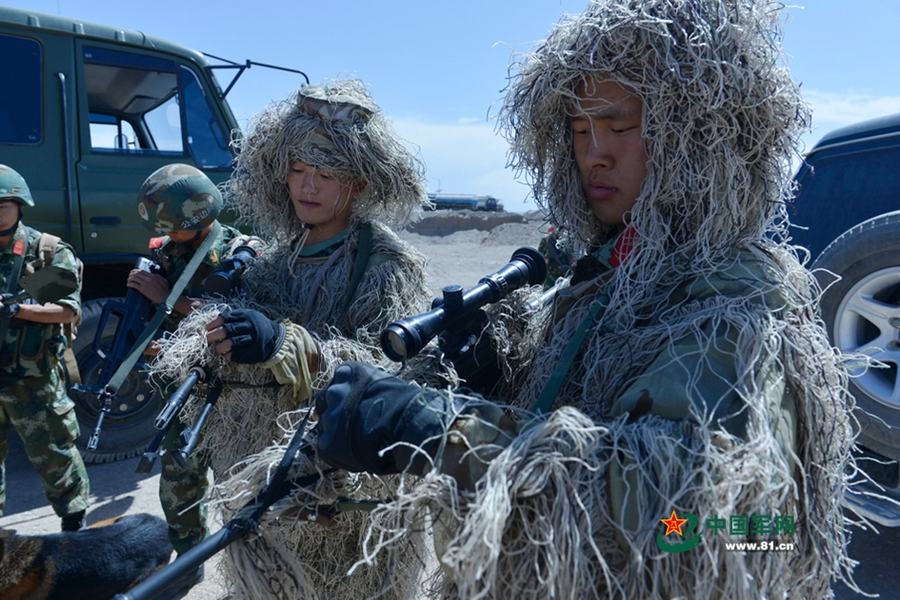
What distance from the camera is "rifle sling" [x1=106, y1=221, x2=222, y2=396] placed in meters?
2.41

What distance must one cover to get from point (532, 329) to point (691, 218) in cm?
55

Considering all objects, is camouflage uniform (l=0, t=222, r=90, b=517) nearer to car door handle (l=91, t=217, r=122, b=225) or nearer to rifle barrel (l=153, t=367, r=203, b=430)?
car door handle (l=91, t=217, r=122, b=225)

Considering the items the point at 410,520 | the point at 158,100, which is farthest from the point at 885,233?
the point at 158,100

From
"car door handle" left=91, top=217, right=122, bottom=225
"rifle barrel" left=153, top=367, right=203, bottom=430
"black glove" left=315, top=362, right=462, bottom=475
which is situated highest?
"car door handle" left=91, top=217, right=122, bottom=225

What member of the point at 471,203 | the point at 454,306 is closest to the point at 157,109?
the point at 454,306

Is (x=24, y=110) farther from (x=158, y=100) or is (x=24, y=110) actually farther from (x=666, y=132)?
(x=666, y=132)

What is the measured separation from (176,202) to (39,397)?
50.0 inches

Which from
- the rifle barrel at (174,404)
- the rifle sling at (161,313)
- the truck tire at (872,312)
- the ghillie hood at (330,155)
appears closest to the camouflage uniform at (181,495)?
the rifle sling at (161,313)

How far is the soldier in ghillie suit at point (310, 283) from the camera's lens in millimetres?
1831

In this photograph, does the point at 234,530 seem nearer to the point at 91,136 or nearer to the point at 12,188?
the point at 12,188

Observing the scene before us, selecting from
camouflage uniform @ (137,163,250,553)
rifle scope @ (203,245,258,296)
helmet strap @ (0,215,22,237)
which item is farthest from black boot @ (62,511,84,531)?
rifle scope @ (203,245,258,296)

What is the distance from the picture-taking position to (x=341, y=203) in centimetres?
222

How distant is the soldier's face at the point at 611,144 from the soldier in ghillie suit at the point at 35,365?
106 inches

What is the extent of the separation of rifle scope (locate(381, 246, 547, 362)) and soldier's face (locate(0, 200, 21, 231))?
2.53 meters
